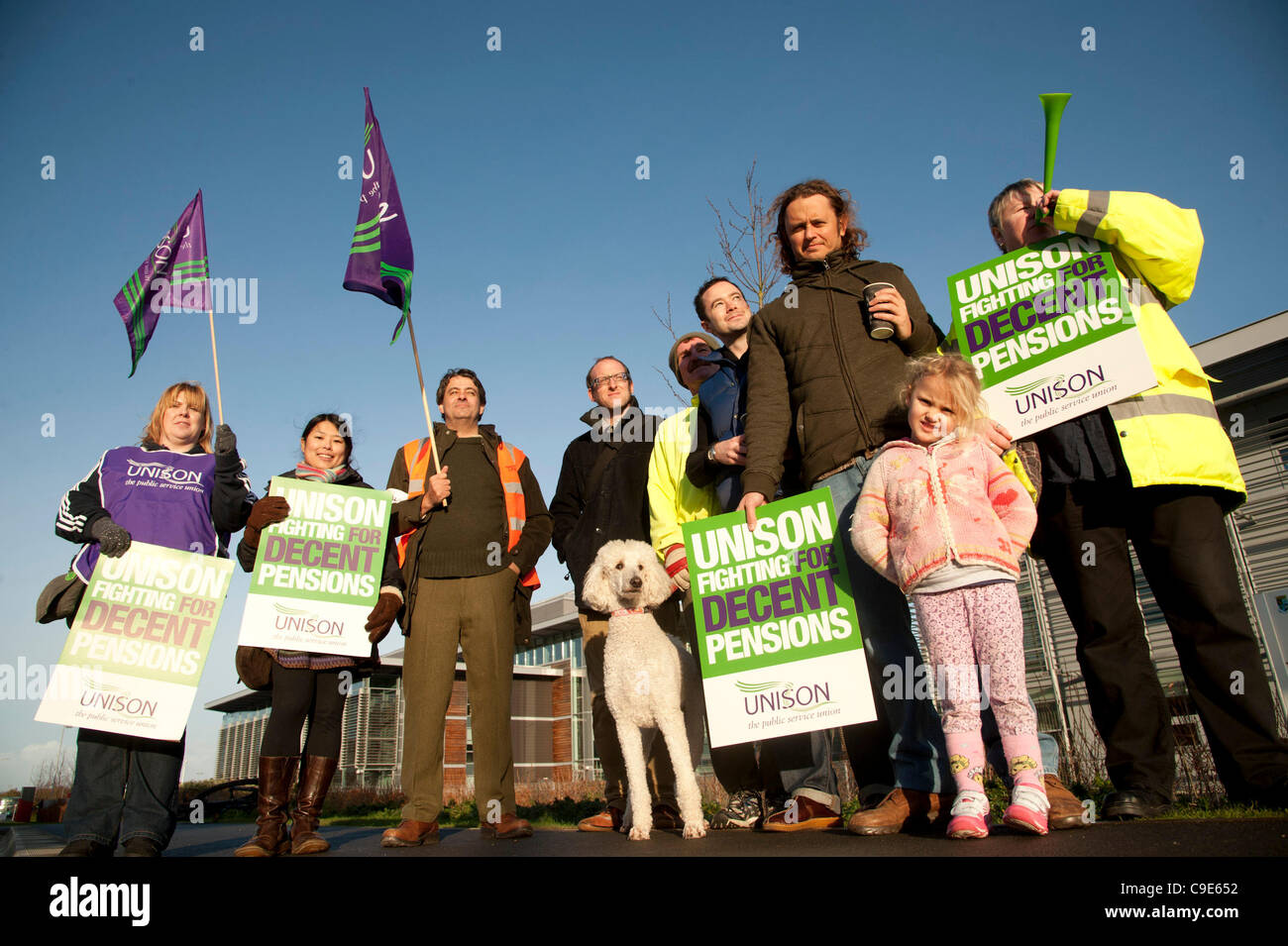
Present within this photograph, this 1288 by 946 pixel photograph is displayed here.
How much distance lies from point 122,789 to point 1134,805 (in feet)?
16.0

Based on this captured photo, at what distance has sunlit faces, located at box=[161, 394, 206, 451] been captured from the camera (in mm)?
4645

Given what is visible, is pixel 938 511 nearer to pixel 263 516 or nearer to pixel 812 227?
pixel 812 227

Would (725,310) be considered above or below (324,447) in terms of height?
above

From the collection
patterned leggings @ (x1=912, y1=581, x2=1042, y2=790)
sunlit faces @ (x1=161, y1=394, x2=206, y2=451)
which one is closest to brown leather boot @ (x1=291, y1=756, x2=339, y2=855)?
sunlit faces @ (x1=161, y1=394, x2=206, y2=451)

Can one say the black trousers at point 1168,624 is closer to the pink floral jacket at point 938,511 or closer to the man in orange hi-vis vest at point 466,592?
the pink floral jacket at point 938,511

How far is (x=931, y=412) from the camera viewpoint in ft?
10.7

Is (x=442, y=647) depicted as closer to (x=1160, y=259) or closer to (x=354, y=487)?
(x=354, y=487)

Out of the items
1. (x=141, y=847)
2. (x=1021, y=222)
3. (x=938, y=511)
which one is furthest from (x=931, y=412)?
(x=141, y=847)

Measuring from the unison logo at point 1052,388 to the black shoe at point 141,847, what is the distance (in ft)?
15.8

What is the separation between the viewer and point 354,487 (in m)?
4.89

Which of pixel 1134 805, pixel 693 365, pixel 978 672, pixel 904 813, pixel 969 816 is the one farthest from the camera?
pixel 693 365

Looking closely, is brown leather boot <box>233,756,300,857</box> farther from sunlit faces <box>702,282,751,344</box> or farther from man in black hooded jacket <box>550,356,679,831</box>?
sunlit faces <box>702,282,751,344</box>

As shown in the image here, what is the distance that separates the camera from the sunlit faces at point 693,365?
5.17 metres

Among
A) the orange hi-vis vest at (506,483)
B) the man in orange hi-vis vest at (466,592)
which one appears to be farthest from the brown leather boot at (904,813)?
the orange hi-vis vest at (506,483)
